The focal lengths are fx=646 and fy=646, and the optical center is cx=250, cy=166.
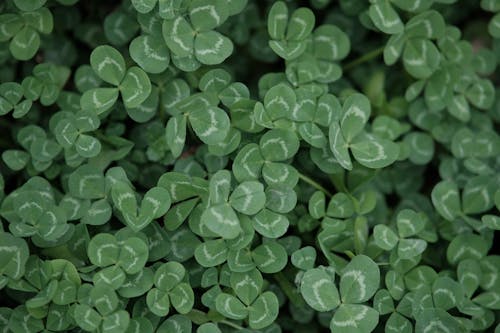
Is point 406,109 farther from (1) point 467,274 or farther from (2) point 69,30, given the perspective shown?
(2) point 69,30

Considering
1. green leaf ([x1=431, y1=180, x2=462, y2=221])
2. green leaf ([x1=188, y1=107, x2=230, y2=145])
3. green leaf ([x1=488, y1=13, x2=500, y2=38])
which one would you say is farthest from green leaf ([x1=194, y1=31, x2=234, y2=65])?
green leaf ([x1=488, y1=13, x2=500, y2=38])

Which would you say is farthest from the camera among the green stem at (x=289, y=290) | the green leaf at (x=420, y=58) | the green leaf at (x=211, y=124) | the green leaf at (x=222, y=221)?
the green leaf at (x=420, y=58)

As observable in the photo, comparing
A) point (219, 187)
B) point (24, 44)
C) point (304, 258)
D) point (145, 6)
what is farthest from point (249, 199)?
point (24, 44)

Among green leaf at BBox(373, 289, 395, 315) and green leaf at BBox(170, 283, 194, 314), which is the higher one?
green leaf at BBox(170, 283, 194, 314)

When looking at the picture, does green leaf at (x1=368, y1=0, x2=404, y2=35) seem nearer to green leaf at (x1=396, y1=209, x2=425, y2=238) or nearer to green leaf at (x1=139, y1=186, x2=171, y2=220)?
green leaf at (x1=396, y1=209, x2=425, y2=238)

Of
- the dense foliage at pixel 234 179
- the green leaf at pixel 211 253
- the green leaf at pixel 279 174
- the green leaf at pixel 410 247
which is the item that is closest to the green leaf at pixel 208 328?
the dense foliage at pixel 234 179

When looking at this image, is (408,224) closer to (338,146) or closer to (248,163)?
(338,146)

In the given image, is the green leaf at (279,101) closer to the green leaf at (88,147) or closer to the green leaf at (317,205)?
the green leaf at (317,205)
